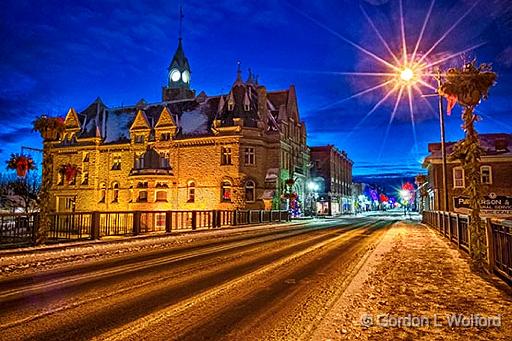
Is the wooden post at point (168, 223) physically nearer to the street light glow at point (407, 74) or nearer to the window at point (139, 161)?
the street light glow at point (407, 74)

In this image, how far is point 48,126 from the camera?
15602 mm

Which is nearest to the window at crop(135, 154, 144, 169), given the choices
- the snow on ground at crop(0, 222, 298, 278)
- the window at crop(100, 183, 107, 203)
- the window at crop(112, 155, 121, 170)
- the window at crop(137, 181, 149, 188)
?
the window at crop(137, 181, 149, 188)

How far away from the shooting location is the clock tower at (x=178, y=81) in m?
60.0

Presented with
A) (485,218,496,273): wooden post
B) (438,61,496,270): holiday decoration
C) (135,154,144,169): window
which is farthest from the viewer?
(135,154,144,169): window

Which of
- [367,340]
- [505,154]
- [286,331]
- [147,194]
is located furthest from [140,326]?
[505,154]

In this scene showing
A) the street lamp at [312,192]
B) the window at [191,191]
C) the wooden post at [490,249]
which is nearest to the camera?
the wooden post at [490,249]

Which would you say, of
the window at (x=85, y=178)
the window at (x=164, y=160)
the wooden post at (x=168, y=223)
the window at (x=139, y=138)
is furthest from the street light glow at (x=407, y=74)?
the window at (x=85, y=178)

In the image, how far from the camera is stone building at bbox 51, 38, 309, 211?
1529 inches

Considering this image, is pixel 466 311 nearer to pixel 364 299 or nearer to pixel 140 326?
pixel 364 299

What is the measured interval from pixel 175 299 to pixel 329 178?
59594mm

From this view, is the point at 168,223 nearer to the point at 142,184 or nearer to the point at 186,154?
the point at 186,154

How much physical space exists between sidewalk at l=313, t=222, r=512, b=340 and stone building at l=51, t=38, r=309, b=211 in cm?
2979

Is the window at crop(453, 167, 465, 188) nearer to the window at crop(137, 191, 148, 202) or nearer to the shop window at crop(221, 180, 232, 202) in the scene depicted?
the shop window at crop(221, 180, 232, 202)

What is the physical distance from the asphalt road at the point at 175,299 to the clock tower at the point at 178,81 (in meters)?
52.2
